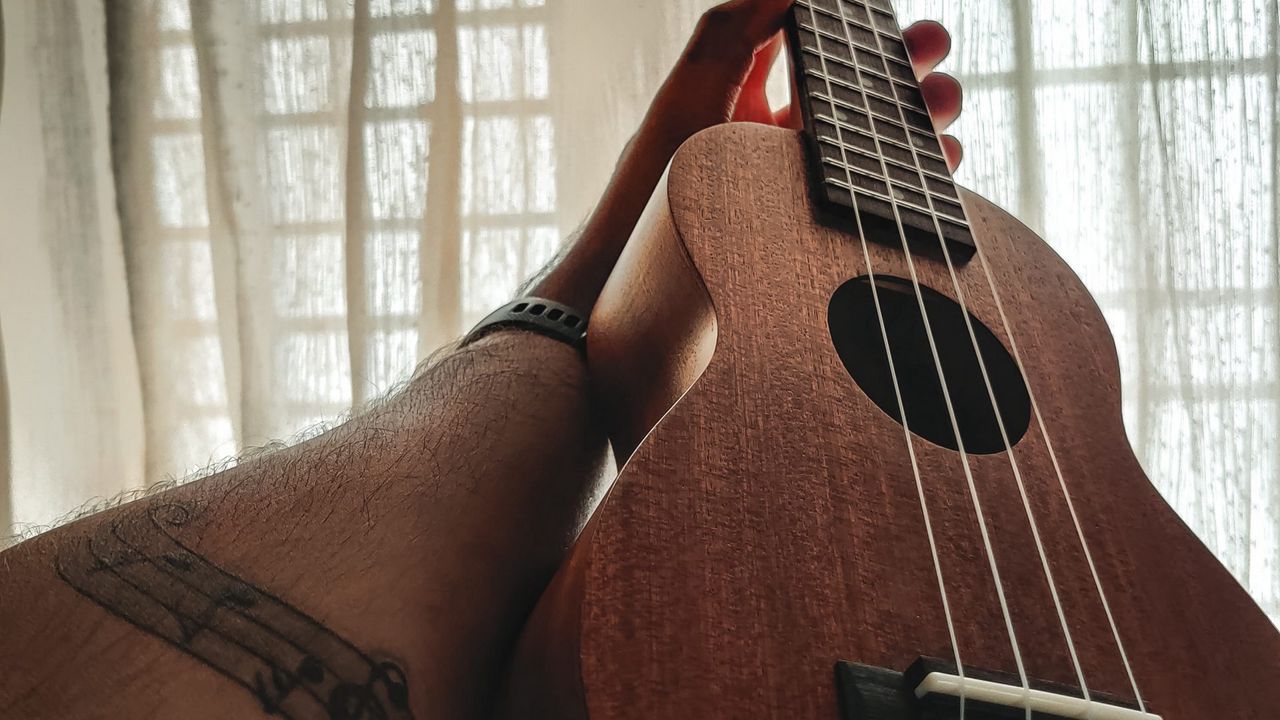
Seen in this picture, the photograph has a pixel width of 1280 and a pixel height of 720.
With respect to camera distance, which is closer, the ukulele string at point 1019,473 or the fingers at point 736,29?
the ukulele string at point 1019,473

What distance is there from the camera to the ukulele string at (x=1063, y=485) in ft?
1.54

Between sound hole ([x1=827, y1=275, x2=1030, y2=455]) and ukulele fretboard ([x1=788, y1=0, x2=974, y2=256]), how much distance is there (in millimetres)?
68

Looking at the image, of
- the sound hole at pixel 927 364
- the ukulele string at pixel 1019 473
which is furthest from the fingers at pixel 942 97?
the sound hole at pixel 927 364

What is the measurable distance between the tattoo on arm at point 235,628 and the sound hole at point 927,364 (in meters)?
0.31

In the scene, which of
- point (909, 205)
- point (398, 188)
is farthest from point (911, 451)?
point (398, 188)

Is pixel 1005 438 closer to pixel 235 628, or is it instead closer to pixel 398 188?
pixel 235 628

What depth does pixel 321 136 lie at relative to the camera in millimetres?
1146

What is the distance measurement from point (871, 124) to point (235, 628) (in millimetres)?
580

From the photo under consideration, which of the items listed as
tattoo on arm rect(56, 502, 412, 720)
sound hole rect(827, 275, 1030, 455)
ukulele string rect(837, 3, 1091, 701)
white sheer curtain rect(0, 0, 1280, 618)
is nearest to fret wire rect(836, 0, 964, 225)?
ukulele string rect(837, 3, 1091, 701)

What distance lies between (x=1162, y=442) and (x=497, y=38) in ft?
2.82

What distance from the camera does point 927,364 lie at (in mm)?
608

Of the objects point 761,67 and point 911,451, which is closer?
point 911,451

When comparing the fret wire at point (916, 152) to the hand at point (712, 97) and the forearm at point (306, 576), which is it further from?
the forearm at point (306, 576)

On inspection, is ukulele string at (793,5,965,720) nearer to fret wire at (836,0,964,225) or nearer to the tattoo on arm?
fret wire at (836,0,964,225)
